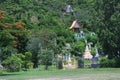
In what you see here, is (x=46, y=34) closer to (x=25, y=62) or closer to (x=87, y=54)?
(x=87, y=54)

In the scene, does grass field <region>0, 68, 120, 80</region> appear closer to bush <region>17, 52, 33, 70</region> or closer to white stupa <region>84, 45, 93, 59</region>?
bush <region>17, 52, 33, 70</region>

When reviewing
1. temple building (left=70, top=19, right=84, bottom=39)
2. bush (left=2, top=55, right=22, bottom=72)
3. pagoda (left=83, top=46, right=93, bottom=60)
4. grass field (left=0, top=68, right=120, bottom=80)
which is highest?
temple building (left=70, top=19, right=84, bottom=39)

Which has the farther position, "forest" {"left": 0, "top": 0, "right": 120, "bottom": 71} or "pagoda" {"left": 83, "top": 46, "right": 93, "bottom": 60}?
"pagoda" {"left": 83, "top": 46, "right": 93, "bottom": 60}

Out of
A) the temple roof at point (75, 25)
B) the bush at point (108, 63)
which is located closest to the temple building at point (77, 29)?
the temple roof at point (75, 25)

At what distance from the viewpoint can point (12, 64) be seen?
41094 mm

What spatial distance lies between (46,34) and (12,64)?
16537mm

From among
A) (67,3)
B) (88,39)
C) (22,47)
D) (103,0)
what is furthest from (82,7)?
(103,0)

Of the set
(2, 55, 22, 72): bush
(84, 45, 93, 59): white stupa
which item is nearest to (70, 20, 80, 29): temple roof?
(84, 45, 93, 59): white stupa

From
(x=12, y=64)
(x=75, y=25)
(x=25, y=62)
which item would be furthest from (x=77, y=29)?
(x=12, y=64)

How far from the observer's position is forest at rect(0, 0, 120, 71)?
38500mm

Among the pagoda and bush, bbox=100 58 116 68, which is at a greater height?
the pagoda

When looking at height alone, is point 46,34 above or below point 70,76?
above

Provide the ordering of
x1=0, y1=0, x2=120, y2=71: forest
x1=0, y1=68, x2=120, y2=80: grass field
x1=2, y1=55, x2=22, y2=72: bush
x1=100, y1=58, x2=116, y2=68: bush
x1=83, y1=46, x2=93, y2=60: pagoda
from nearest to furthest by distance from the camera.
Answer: x1=0, y1=68, x2=120, y2=80: grass field < x1=0, y1=0, x2=120, y2=71: forest < x1=2, y1=55, x2=22, y2=72: bush < x1=100, y1=58, x2=116, y2=68: bush < x1=83, y1=46, x2=93, y2=60: pagoda

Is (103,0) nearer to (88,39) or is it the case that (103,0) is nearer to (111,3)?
(111,3)
